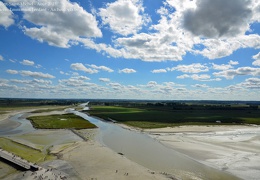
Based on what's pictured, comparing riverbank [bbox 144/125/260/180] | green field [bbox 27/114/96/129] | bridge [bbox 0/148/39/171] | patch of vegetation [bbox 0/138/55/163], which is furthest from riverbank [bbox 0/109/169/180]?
green field [bbox 27/114/96/129]

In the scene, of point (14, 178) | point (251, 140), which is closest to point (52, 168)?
point (14, 178)

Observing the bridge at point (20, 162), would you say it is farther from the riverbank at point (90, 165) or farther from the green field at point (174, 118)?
the green field at point (174, 118)

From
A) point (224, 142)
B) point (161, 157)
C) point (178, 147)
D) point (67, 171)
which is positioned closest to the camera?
point (67, 171)

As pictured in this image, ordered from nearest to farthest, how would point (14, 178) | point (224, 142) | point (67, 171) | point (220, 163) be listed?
1. point (14, 178)
2. point (67, 171)
3. point (220, 163)
4. point (224, 142)

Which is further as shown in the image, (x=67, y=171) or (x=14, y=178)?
(x=67, y=171)

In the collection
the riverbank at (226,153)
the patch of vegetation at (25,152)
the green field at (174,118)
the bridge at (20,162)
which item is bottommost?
the patch of vegetation at (25,152)

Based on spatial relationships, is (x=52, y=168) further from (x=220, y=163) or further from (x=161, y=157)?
(x=220, y=163)

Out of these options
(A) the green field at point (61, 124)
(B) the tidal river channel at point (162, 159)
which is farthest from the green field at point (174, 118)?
(B) the tidal river channel at point (162, 159)
